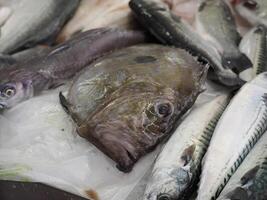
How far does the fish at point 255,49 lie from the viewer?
2578mm

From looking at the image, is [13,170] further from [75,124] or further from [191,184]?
[191,184]

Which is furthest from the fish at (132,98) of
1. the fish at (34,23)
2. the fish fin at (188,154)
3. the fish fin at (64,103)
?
the fish at (34,23)

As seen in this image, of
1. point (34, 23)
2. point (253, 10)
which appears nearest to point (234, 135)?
point (253, 10)

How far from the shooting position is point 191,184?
6.49 feet

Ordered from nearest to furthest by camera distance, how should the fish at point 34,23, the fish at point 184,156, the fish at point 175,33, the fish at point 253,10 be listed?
the fish at point 184,156 < the fish at point 175,33 < the fish at point 34,23 < the fish at point 253,10

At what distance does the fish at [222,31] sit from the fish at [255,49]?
0.03 m

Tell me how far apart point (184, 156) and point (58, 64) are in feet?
2.65

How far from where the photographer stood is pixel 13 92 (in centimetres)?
240

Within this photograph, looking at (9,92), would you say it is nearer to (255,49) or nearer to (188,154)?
(188,154)

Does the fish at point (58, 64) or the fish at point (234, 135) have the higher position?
the fish at point (58, 64)

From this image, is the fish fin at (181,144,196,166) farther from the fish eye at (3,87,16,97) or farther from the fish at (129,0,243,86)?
the fish eye at (3,87,16,97)

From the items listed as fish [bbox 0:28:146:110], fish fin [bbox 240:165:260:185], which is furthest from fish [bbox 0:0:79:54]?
fish fin [bbox 240:165:260:185]

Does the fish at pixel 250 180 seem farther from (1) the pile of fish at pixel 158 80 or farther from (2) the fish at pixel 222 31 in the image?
(2) the fish at pixel 222 31

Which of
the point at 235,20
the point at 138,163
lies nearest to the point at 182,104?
the point at 138,163
